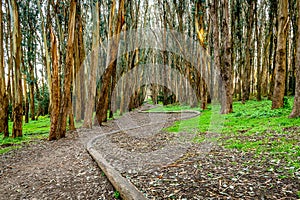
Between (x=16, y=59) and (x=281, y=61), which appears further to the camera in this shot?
(x=281, y=61)

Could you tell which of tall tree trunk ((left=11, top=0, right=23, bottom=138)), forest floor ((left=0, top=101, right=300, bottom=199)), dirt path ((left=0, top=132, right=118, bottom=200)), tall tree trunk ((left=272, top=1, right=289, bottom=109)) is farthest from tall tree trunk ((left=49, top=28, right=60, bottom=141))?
tall tree trunk ((left=272, top=1, right=289, bottom=109))

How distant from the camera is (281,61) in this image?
9.59 meters

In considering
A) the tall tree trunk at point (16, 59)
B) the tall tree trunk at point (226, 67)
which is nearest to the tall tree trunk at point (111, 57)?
the tall tree trunk at point (16, 59)

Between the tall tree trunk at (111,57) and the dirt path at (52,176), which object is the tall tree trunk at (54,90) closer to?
the dirt path at (52,176)

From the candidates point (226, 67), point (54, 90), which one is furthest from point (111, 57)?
point (226, 67)

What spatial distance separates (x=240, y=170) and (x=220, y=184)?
0.72 metres

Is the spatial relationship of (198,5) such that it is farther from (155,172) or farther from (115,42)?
(155,172)

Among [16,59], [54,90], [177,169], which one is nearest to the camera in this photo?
Answer: [177,169]

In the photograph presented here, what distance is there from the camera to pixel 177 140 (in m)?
7.32

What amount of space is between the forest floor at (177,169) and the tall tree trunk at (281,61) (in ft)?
12.8

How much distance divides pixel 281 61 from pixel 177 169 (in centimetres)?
801

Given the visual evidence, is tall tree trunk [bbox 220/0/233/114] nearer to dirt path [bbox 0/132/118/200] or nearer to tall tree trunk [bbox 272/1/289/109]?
tall tree trunk [bbox 272/1/289/109]

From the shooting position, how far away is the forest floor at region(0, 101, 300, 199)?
340cm

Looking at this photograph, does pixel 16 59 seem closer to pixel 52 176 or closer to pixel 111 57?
pixel 111 57
